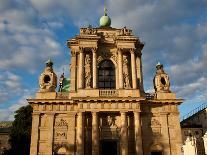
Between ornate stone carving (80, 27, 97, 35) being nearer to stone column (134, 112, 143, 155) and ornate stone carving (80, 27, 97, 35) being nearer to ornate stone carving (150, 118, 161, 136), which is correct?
stone column (134, 112, 143, 155)

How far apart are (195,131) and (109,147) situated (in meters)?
22.4

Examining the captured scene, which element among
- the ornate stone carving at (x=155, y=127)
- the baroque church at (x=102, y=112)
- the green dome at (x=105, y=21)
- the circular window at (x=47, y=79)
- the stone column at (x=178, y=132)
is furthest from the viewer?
the green dome at (x=105, y=21)

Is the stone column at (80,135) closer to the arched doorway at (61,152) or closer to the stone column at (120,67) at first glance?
the arched doorway at (61,152)

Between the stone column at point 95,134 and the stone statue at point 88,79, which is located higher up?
the stone statue at point 88,79

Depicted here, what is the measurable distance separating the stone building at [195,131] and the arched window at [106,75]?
975 centimetres

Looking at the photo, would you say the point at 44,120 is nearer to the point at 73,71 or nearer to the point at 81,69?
the point at 73,71

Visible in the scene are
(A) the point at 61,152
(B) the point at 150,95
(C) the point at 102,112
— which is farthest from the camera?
(B) the point at 150,95

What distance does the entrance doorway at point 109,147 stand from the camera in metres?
26.4

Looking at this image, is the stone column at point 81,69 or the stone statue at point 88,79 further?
the stone statue at point 88,79

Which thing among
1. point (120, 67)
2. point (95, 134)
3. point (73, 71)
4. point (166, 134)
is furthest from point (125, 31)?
point (95, 134)

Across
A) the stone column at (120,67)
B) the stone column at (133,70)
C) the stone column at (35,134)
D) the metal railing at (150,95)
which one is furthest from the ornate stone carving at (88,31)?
the stone column at (35,134)

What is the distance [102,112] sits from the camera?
2638cm

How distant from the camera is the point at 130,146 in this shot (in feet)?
85.8

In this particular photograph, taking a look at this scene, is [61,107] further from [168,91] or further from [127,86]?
[168,91]
